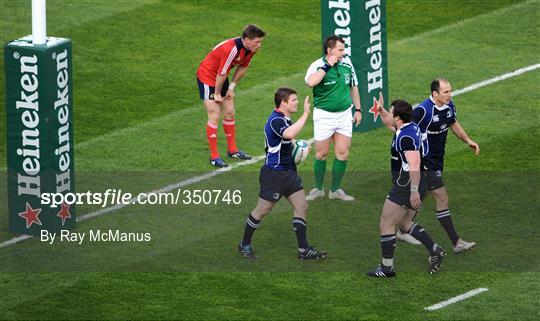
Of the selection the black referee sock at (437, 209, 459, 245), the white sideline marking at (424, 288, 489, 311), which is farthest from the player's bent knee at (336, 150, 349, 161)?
the white sideline marking at (424, 288, 489, 311)

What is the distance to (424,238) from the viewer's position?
1499cm

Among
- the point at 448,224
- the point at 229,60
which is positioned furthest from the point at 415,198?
the point at 229,60

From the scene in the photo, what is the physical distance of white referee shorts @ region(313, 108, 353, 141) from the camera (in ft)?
57.0

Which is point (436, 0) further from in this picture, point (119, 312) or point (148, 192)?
point (119, 312)

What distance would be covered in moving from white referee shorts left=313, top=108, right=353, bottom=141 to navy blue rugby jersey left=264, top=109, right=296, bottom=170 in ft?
7.19

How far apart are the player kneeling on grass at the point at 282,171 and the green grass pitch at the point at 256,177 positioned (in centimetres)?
45

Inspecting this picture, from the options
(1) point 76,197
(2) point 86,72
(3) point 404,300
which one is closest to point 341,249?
(3) point 404,300

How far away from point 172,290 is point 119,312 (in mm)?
814

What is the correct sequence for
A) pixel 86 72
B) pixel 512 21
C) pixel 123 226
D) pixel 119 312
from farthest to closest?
pixel 512 21 → pixel 86 72 → pixel 123 226 → pixel 119 312

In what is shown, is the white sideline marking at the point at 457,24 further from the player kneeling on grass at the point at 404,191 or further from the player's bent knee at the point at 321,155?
the player kneeling on grass at the point at 404,191

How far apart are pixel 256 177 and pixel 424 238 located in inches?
154

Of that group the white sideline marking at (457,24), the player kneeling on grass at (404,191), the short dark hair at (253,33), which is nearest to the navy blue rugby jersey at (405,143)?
the player kneeling on grass at (404,191)

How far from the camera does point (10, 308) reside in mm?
14070
